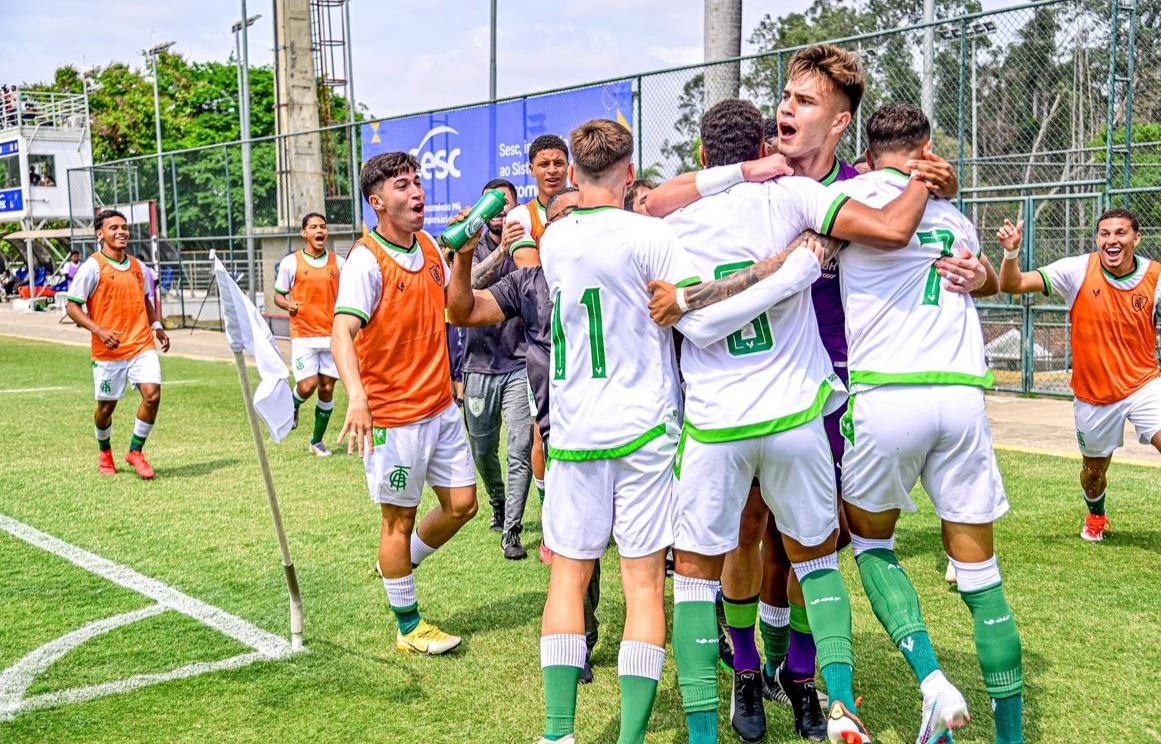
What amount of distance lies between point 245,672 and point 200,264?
978 inches

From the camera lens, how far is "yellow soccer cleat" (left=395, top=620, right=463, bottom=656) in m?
5.03

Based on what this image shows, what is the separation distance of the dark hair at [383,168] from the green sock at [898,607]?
105 inches

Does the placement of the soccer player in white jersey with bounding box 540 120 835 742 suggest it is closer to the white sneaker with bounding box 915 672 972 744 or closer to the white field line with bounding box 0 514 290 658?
the white sneaker with bounding box 915 672 972 744

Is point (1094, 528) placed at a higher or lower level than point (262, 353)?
lower

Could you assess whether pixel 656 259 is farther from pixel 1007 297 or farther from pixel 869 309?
pixel 1007 297

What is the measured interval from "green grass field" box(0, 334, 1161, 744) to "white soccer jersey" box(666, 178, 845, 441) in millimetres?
1345

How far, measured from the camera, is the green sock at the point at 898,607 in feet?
12.1

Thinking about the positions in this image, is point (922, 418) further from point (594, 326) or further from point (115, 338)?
point (115, 338)

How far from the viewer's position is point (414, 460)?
5.04 m

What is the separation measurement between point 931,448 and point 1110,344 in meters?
3.63

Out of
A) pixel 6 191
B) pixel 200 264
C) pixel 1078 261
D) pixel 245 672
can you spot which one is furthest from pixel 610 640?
pixel 6 191

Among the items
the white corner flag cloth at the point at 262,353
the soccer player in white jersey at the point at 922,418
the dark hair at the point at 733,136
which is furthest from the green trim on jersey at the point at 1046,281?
the white corner flag cloth at the point at 262,353

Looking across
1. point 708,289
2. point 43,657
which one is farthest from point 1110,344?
point 43,657

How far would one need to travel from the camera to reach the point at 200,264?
27875 mm
